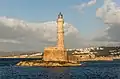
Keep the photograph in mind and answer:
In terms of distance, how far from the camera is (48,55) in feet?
421

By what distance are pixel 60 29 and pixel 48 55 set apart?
10860 millimetres

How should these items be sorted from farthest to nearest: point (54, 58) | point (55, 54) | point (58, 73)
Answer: point (55, 54) < point (54, 58) < point (58, 73)

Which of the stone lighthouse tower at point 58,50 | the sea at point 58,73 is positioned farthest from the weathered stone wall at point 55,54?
the sea at point 58,73

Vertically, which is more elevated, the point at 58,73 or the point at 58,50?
the point at 58,50

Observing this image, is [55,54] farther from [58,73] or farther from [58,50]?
[58,73]

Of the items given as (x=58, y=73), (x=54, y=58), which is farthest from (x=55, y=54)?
(x=58, y=73)

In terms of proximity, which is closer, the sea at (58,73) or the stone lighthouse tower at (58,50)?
the sea at (58,73)

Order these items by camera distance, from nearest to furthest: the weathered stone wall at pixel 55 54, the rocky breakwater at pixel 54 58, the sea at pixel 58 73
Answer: the sea at pixel 58 73 < the rocky breakwater at pixel 54 58 < the weathered stone wall at pixel 55 54

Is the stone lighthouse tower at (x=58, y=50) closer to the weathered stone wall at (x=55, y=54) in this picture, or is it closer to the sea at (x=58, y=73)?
the weathered stone wall at (x=55, y=54)

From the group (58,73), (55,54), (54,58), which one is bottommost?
(58,73)

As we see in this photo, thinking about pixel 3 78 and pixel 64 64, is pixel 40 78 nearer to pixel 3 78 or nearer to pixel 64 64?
pixel 3 78

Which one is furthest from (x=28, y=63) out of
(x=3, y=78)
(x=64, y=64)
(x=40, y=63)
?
(x=3, y=78)

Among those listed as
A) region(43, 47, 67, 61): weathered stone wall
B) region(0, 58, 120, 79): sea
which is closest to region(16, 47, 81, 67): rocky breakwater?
region(43, 47, 67, 61): weathered stone wall

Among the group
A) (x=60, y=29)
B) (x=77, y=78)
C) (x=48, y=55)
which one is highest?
(x=60, y=29)
